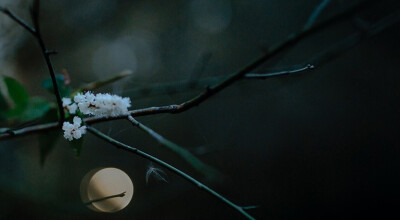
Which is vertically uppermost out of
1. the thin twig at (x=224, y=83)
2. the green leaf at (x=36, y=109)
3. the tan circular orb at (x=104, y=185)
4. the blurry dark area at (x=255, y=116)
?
the blurry dark area at (x=255, y=116)

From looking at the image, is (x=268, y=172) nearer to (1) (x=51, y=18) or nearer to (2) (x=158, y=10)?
(2) (x=158, y=10)

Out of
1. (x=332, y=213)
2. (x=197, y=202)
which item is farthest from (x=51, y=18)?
(x=332, y=213)

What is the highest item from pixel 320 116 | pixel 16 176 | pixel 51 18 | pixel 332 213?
pixel 320 116

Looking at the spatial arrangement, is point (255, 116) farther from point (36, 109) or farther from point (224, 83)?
point (224, 83)

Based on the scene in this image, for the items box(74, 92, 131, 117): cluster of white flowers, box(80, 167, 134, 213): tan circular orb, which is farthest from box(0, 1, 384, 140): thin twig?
box(80, 167, 134, 213): tan circular orb

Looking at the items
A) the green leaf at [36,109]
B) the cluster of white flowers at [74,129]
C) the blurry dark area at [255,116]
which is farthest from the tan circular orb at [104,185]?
the cluster of white flowers at [74,129]

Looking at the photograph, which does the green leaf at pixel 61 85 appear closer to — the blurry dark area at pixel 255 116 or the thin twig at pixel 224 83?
the thin twig at pixel 224 83

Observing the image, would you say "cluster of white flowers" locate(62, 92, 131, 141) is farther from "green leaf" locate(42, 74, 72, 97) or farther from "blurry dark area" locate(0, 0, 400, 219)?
"blurry dark area" locate(0, 0, 400, 219)

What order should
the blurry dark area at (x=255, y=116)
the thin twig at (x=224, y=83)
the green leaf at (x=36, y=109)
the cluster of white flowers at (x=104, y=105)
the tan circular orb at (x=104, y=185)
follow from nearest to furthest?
the thin twig at (x=224, y=83) → the cluster of white flowers at (x=104, y=105) → the green leaf at (x=36, y=109) → the tan circular orb at (x=104, y=185) → the blurry dark area at (x=255, y=116)
